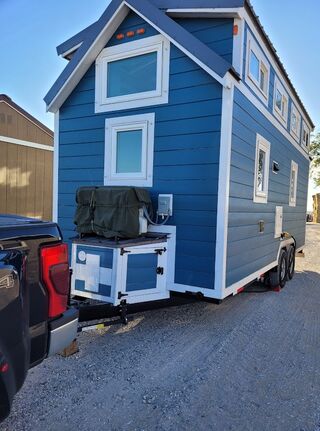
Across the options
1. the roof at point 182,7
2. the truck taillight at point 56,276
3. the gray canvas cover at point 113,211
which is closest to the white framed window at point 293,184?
the roof at point 182,7

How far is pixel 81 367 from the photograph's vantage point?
3326 mm

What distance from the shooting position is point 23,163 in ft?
34.8

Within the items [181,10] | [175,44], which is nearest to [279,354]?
[175,44]

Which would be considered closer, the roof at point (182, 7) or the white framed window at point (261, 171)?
the roof at point (182, 7)

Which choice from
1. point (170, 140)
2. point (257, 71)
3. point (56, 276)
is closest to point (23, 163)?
point (170, 140)

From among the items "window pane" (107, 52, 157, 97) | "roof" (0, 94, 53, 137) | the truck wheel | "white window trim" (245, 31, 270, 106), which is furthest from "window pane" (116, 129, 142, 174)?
"roof" (0, 94, 53, 137)

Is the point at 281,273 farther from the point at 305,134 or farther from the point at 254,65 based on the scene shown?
the point at 305,134

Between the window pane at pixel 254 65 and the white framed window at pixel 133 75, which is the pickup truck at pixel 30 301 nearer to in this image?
the white framed window at pixel 133 75

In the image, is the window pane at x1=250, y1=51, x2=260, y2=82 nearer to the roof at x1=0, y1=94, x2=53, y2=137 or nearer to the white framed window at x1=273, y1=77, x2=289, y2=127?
the white framed window at x1=273, y1=77, x2=289, y2=127

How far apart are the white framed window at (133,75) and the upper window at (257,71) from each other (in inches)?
45.5

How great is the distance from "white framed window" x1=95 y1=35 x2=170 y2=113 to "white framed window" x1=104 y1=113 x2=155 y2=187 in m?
0.24

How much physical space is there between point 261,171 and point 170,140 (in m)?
2.00

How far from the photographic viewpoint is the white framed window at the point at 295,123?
8108 millimetres

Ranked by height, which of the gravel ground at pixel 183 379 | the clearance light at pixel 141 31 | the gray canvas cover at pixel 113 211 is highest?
the clearance light at pixel 141 31
